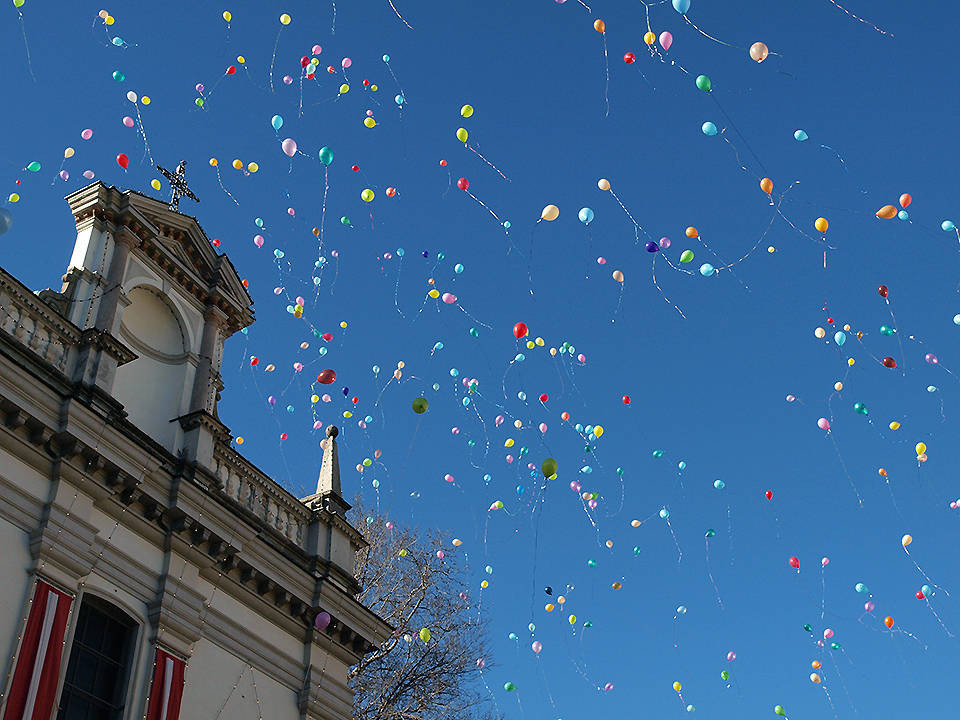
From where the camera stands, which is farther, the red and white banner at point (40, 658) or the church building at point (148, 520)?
the church building at point (148, 520)

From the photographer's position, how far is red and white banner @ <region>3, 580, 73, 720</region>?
10.9 meters

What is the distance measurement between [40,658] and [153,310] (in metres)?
6.70

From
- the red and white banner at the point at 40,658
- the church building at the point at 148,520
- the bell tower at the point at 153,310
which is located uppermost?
the bell tower at the point at 153,310

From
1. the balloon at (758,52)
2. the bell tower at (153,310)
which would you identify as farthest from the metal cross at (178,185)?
the balloon at (758,52)

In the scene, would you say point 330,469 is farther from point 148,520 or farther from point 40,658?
point 40,658

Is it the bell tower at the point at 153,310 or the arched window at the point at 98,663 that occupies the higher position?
the bell tower at the point at 153,310

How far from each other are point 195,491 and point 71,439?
2122 millimetres

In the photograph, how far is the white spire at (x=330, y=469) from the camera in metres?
17.6

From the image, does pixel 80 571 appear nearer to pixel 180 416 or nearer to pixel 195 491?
pixel 195 491

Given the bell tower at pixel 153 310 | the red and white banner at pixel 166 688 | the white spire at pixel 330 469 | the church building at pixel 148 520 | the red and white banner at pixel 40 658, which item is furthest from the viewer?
the white spire at pixel 330 469

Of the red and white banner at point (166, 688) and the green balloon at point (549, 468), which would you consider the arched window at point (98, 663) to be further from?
the green balloon at point (549, 468)

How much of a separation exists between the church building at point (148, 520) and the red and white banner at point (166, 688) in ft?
0.06

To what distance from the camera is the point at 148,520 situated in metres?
13.5

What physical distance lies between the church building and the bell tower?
1.2 inches
